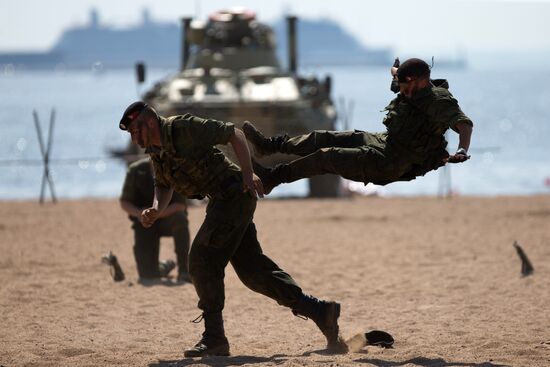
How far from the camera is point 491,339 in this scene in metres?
9.30

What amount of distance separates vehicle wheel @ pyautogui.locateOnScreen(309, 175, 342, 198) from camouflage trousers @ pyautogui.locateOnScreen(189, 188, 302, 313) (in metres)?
17.9

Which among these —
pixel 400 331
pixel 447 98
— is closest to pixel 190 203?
pixel 400 331

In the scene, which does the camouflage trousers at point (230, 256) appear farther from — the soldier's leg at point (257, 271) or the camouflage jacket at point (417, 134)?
the camouflage jacket at point (417, 134)

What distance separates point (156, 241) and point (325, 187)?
47.6 feet

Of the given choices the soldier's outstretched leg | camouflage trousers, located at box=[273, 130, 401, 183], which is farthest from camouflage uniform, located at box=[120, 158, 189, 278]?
camouflage trousers, located at box=[273, 130, 401, 183]

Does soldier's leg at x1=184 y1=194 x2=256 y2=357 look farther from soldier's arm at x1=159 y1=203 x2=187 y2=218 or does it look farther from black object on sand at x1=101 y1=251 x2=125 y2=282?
black object on sand at x1=101 y1=251 x2=125 y2=282

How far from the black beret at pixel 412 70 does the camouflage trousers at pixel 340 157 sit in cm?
49

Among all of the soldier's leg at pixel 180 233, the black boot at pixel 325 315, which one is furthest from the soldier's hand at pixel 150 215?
the soldier's leg at pixel 180 233

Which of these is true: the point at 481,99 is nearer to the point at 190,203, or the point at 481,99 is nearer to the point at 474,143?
the point at 474,143

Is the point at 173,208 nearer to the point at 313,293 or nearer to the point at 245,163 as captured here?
the point at 313,293

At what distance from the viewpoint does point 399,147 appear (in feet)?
Answer: 28.1

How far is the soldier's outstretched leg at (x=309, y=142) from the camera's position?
8.99 metres

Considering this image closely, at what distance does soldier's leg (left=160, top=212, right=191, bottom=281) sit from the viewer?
12414 mm

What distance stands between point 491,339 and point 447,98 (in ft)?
6.44
